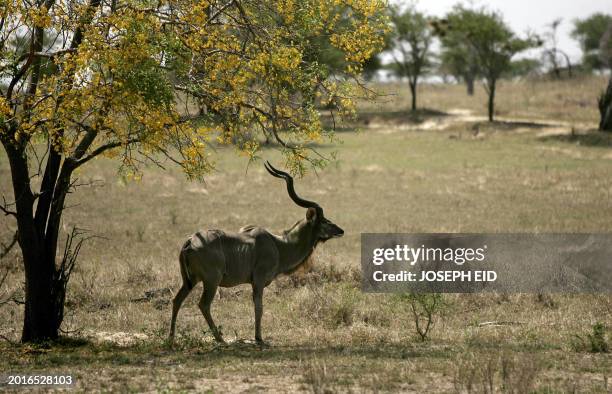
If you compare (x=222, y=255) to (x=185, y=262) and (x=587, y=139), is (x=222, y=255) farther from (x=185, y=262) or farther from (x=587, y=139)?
(x=587, y=139)

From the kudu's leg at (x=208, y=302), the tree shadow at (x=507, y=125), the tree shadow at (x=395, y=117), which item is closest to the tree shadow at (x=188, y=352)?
the kudu's leg at (x=208, y=302)

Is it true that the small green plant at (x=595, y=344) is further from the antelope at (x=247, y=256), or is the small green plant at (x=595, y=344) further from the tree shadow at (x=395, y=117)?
the tree shadow at (x=395, y=117)

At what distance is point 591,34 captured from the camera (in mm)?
100938

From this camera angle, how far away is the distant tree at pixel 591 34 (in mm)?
99375

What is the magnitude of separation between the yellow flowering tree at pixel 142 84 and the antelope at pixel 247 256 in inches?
43.0

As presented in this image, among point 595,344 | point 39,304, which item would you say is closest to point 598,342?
point 595,344

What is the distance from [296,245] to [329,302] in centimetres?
151

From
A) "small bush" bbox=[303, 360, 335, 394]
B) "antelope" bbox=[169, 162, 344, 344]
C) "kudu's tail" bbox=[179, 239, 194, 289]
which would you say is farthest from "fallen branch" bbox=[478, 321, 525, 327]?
"small bush" bbox=[303, 360, 335, 394]

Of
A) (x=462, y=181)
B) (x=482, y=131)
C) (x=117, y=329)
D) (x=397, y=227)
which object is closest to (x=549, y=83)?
(x=482, y=131)

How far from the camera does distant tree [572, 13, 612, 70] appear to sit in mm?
99375

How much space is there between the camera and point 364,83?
1490 centimetres

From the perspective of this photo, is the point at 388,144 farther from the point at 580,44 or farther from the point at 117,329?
the point at 580,44

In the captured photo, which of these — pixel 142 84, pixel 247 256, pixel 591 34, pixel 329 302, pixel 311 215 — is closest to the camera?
pixel 142 84

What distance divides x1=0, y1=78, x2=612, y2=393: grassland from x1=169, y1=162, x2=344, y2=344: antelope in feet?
2.48
